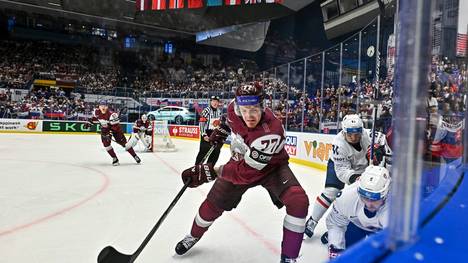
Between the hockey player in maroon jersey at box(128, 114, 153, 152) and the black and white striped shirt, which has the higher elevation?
the black and white striped shirt

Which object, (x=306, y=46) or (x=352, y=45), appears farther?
(x=306, y=46)

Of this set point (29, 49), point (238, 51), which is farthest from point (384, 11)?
point (29, 49)

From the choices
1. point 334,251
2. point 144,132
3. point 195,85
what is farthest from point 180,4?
point 334,251

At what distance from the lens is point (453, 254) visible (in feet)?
2.10

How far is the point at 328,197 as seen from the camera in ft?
8.23

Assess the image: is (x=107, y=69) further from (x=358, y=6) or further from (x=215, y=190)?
(x=215, y=190)

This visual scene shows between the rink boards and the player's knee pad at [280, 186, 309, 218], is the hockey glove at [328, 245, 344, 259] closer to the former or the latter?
the player's knee pad at [280, 186, 309, 218]

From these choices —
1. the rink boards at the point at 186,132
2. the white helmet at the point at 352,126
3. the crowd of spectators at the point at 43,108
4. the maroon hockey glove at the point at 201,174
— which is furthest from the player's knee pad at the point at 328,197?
the crowd of spectators at the point at 43,108

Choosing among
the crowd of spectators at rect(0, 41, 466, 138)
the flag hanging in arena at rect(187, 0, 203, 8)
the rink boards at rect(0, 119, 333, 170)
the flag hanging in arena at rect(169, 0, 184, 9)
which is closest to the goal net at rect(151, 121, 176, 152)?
the rink boards at rect(0, 119, 333, 170)

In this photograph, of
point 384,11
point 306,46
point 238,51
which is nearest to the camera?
point 384,11

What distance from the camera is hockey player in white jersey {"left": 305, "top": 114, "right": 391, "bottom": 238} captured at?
237 centimetres

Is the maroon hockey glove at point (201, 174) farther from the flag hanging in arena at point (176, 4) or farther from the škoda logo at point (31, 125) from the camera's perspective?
the flag hanging in arena at point (176, 4)

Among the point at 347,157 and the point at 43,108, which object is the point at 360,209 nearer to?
the point at 347,157

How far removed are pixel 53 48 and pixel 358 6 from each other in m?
16.1
